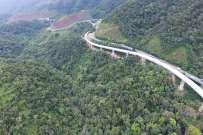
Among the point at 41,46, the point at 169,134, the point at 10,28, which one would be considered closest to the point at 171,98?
the point at 169,134

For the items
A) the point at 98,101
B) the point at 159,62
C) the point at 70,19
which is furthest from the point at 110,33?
the point at 70,19

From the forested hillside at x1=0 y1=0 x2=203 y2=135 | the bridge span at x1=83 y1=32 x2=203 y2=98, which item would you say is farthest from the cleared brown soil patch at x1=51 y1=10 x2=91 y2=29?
the forested hillside at x1=0 y1=0 x2=203 y2=135

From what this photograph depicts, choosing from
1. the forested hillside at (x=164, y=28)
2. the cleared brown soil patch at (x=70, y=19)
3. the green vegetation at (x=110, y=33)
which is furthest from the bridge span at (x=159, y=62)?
the cleared brown soil patch at (x=70, y=19)

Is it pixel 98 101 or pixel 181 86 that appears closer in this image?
pixel 98 101

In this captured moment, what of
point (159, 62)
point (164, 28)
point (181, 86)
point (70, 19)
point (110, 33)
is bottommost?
point (70, 19)

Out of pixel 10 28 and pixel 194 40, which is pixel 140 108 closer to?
pixel 194 40

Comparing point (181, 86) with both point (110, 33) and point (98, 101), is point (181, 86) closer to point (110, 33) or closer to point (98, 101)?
point (98, 101)

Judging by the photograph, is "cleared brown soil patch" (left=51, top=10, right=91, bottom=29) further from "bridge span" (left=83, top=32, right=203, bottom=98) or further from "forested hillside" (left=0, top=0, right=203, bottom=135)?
"forested hillside" (left=0, top=0, right=203, bottom=135)

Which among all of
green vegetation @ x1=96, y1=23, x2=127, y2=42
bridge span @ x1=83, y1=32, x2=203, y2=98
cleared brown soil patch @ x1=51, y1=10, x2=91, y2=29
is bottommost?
cleared brown soil patch @ x1=51, y1=10, x2=91, y2=29
